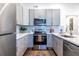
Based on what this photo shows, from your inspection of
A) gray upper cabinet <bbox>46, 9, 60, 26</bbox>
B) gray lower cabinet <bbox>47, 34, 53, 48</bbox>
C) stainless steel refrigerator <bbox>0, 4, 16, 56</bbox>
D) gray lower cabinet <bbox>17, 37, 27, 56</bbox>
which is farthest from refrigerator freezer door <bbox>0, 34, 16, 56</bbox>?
gray upper cabinet <bbox>46, 9, 60, 26</bbox>

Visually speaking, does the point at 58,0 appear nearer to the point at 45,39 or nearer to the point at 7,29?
the point at 7,29

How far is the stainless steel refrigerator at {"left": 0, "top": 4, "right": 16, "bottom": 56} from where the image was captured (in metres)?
1.59

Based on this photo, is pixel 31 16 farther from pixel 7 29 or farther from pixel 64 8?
pixel 7 29

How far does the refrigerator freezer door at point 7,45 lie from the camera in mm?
1612

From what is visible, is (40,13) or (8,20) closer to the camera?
(8,20)

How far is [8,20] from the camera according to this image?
1.67 meters

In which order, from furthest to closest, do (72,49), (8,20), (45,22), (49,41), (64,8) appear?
(64,8) < (45,22) < (49,41) < (72,49) < (8,20)

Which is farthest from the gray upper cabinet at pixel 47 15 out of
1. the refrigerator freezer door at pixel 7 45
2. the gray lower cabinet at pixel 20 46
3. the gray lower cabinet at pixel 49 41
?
the refrigerator freezer door at pixel 7 45

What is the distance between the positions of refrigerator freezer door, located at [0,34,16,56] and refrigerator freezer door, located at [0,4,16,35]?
0.27 ft

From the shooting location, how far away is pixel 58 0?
1.23 meters

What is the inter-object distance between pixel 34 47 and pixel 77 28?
8.07ft

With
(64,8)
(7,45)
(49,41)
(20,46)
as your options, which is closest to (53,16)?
(64,8)

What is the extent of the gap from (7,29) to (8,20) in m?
0.12

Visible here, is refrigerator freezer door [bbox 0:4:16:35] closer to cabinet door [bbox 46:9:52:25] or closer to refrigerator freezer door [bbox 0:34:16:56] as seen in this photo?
A: refrigerator freezer door [bbox 0:34:16:56]
